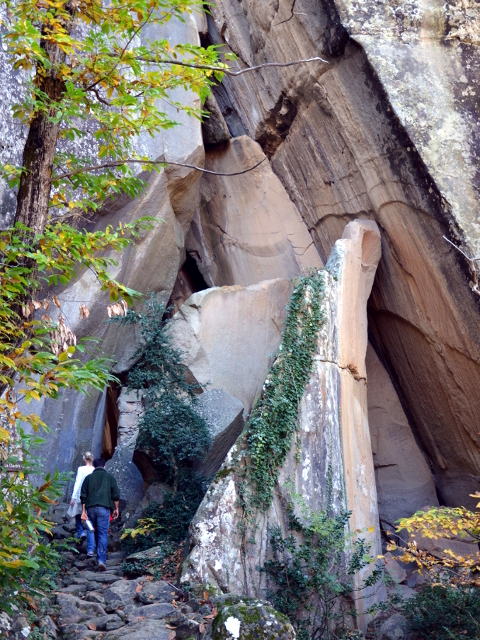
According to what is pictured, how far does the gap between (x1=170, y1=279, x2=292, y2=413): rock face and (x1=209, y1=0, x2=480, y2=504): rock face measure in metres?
1.73

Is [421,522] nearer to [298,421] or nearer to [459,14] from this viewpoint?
[298,421]

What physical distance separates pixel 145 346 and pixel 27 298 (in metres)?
5.36

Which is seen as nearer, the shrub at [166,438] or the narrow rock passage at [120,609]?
the narrow rock passage at [120,609]

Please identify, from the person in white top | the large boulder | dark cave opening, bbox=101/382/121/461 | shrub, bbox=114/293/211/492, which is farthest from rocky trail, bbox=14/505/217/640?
dark cave opening, bbox=101/382/121/461

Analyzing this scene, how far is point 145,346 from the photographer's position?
10.7 m

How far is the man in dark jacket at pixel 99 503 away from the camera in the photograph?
814 cm

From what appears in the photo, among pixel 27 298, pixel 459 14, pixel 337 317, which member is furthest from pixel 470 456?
pixel 27 298

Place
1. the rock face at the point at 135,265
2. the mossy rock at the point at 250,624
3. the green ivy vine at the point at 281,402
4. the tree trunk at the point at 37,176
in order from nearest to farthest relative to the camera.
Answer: the mossy rock at the point at 250,624, the tree trunk at the point at 37,176, the green ivy vine at the point at 281,402, the rock face at the point at 135,265

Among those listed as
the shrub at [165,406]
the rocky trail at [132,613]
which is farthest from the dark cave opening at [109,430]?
the rocky trail at [132,613]

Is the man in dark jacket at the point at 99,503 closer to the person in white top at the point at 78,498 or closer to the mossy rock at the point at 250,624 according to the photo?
the person in white top at the point at 78,498

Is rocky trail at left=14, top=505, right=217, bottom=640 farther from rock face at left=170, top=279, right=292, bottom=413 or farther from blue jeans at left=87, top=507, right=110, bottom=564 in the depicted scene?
rock face at left=170, top=279, right=292, bottom=413

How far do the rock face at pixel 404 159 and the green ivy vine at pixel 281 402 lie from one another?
82.9 inches

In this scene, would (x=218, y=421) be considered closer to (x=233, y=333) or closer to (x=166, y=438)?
(x=166, y=438)

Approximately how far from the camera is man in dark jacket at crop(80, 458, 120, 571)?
814cm
